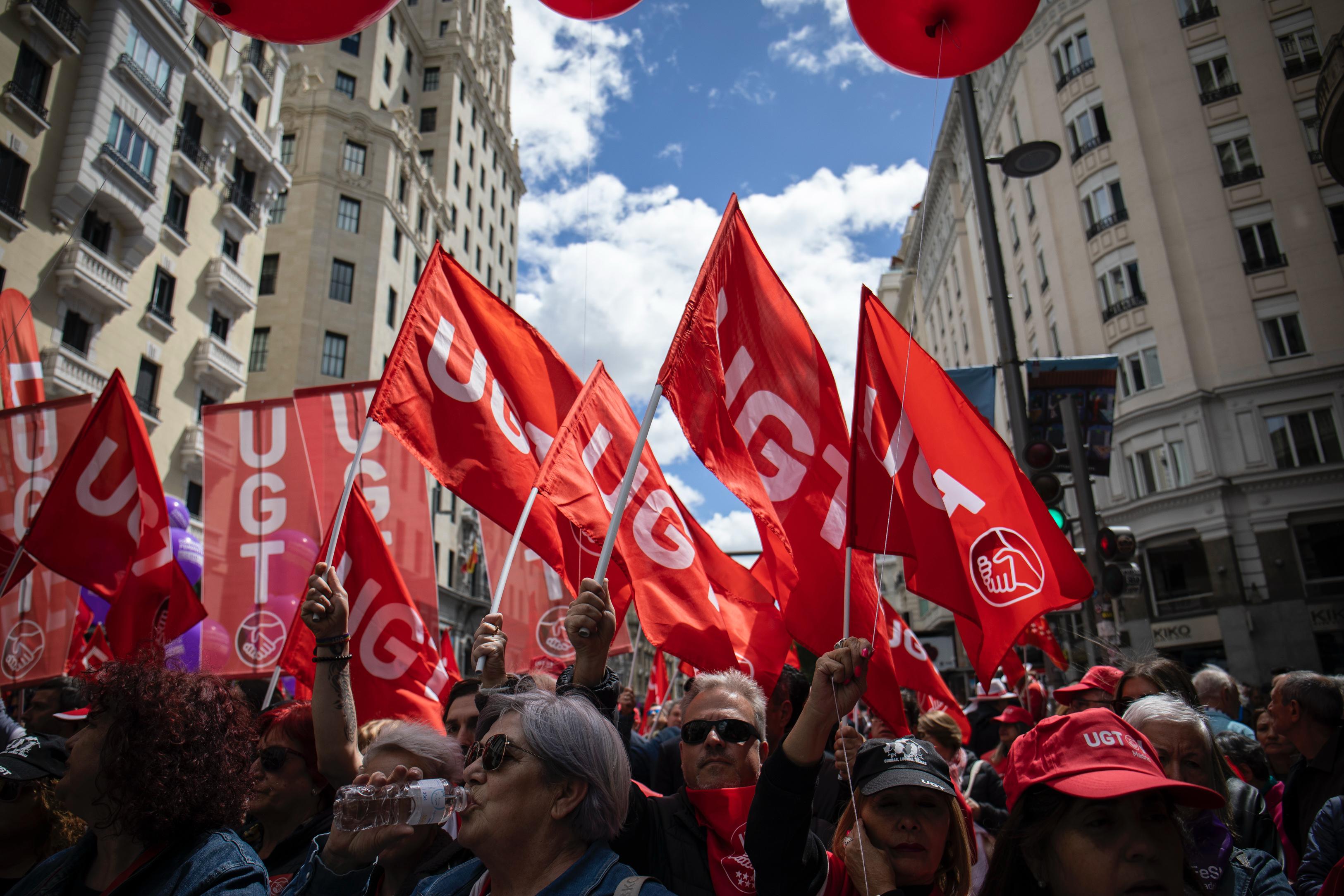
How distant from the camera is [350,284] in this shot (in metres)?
35.0

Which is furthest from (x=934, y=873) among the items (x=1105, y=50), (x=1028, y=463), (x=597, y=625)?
(x=1105, y=50)

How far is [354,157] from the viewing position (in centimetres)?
3622

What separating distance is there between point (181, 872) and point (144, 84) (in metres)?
23.7

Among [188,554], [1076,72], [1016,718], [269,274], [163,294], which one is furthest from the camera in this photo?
[269,274]

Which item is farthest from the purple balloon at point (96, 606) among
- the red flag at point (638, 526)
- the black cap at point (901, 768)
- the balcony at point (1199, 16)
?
the balcony at point (1199, 16)

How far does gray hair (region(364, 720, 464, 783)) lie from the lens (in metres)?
2.84

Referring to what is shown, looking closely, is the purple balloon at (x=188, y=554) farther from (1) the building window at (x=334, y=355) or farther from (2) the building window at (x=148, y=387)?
(1) the building window at (x=334, y=355)

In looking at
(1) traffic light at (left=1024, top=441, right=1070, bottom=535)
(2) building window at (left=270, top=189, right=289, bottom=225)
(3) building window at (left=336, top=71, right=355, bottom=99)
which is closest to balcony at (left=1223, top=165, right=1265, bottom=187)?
(1) traffic light at (left=1024, top=441, right=1070, bottom=535)

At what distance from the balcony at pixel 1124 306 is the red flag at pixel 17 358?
28.5 metres

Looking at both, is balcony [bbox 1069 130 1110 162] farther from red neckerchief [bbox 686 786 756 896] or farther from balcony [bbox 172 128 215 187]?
red neckerchief [bbox 686 786 756 896]

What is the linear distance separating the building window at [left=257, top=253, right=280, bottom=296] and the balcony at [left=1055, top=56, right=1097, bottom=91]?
30491mm

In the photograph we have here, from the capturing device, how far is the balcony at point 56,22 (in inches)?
691

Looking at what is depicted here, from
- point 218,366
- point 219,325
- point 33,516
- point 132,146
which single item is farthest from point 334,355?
point 33,516

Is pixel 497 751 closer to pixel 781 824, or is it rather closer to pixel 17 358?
pixel 781 824
